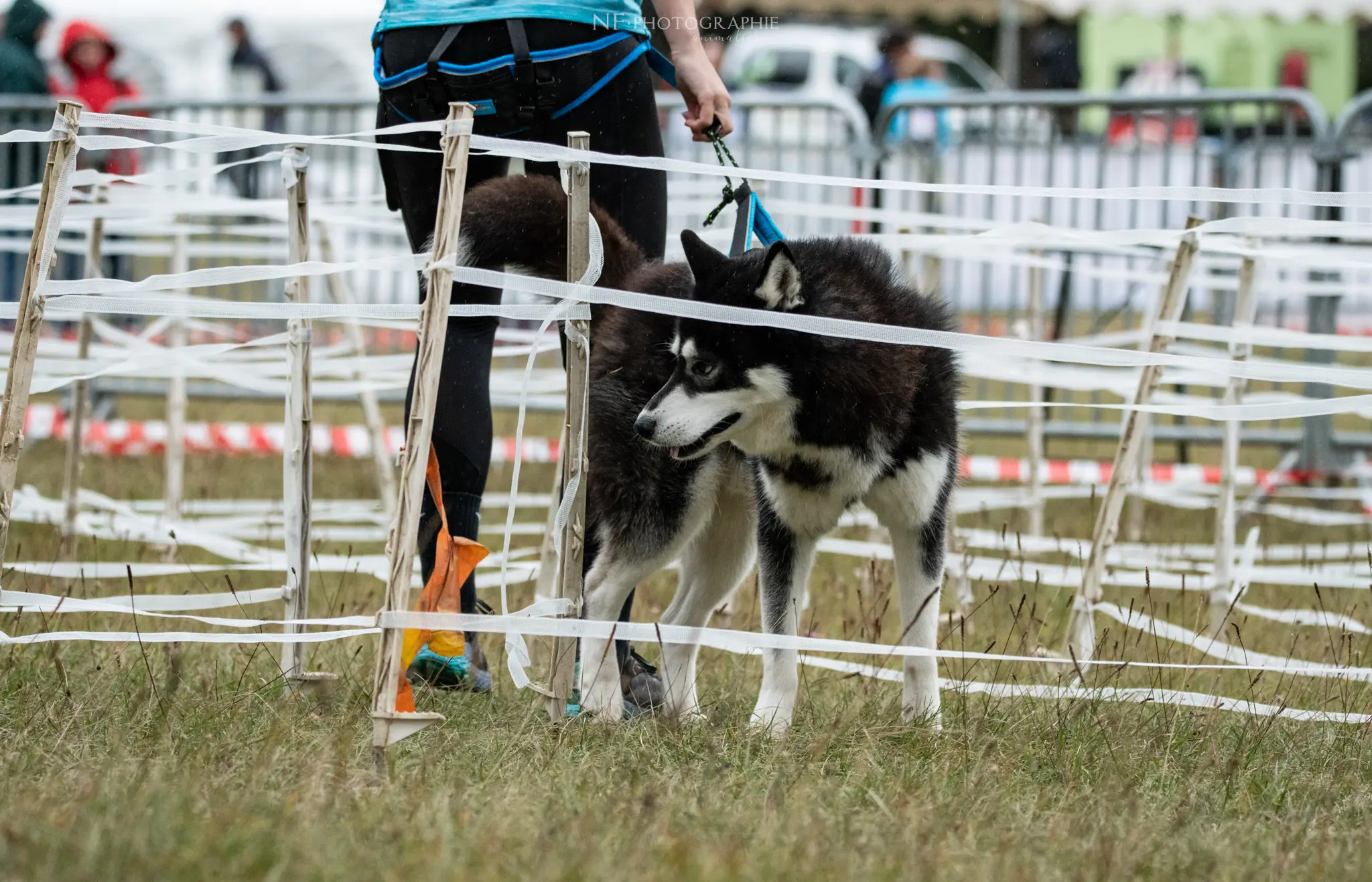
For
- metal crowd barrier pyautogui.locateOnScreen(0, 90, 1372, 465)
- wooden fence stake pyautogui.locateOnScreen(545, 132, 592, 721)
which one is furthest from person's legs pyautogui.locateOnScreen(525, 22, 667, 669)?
metal crowd barrier pyautogui.locateOnScreen(0, 90, 1372, 465)

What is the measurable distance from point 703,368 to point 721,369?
41 millimetres

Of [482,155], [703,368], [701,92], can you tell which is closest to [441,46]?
[482,155]

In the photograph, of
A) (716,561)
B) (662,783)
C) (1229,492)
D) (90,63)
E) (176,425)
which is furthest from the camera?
(90,63)

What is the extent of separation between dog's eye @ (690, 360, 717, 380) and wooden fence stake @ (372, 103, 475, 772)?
688 millimetres

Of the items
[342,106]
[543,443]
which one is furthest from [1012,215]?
[342,106]

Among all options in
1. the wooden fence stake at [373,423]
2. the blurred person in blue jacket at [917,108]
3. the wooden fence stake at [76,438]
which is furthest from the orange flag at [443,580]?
the blurred person in blue jacket at [917,108]

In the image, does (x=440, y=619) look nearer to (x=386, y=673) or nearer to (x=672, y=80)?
(x=386, y=673)

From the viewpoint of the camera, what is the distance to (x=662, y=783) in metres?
2.55

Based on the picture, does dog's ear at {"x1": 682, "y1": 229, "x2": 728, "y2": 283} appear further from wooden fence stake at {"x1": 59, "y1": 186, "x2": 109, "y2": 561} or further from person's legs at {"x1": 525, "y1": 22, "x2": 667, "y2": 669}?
wooden fence stake at {"x1": 59, "y1": 186, "x2": 109, "y2": 561}

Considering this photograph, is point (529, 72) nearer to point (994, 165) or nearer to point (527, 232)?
point (527, 232)

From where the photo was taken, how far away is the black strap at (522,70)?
309 centimetres

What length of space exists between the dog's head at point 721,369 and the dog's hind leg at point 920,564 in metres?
0.33

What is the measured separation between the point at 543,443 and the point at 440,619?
18.2ft

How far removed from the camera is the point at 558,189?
3125 mm
